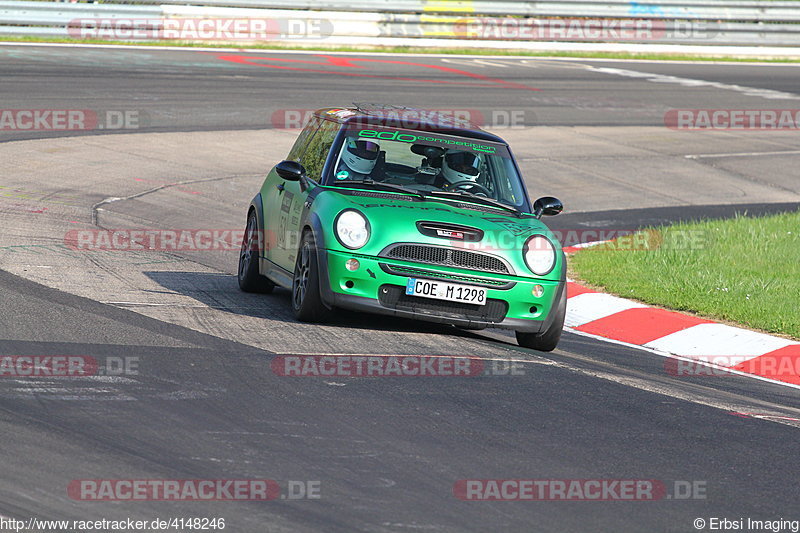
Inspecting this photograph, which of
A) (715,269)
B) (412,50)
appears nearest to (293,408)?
(715,269)

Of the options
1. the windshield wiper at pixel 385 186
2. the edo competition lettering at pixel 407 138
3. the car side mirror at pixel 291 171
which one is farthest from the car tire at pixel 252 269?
the edo competition lettering at pixel 407 138

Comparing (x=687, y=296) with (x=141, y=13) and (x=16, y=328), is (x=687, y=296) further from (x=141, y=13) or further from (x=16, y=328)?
(x=141, y=13)

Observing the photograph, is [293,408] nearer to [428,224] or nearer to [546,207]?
[428,224]

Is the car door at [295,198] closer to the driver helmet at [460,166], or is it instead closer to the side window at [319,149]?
the side window at [319,149]

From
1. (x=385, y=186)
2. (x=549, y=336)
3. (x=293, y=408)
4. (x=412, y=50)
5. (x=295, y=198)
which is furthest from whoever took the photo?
(x=412, y=50)

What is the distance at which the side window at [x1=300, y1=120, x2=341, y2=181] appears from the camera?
9.35 meters

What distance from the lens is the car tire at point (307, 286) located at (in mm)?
8320

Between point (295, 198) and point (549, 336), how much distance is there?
2.24 metres

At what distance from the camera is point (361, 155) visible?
919 centimetres

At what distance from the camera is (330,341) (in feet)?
26.0

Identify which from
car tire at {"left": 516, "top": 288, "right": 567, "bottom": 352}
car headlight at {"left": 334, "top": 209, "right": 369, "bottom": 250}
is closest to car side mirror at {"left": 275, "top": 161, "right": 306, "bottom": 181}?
car headlight at {"left": 334, "top": 209, "right": 369, "bottom": 250}

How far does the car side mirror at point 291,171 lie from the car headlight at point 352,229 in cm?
94

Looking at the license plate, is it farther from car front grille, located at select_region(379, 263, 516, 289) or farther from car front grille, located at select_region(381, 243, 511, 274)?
car front grille, located at select_region(381, 243, 511, 274)

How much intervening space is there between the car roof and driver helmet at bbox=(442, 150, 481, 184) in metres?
0.22
